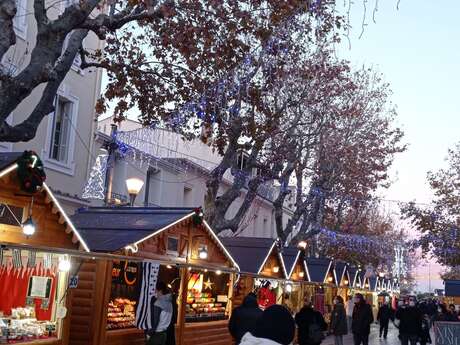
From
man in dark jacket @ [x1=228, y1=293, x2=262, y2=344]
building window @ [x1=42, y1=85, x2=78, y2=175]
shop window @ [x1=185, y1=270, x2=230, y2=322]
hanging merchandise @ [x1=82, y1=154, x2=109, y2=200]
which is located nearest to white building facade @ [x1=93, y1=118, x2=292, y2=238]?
hanging merchandise @ [x1=82, y1=154, x2=109, y2=200]

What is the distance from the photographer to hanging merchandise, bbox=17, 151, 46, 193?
10922mm

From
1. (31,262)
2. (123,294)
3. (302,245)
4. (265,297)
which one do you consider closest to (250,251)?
(265,297)

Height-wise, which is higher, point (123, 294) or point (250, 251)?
point (250, 251)

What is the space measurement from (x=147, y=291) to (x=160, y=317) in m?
0.59

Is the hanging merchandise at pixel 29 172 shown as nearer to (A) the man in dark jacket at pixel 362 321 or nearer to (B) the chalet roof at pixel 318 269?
(A) the man in dark jacket at pixel 362 321

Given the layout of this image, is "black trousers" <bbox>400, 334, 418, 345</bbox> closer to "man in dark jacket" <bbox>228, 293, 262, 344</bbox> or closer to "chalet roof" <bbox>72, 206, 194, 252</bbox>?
"chalet roof" <bbox>72, 206, 194, 252</bbox>

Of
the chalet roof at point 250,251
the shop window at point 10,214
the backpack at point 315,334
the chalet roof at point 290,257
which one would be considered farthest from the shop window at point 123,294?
the chalet roof at point 290,257

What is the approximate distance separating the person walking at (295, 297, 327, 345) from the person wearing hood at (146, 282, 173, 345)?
2.83m

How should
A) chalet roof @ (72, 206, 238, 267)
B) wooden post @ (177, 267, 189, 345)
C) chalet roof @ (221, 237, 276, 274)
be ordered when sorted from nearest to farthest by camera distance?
chalet roof @ (72, 206, 238, 267) < wooden post @ (177, 267, 189, 345) < chalet roof @ (221, 237, 276, 274)

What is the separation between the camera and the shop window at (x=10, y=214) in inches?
431

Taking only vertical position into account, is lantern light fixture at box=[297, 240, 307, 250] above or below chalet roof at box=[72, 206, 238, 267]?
above

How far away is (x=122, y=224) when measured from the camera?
15414 millimetres

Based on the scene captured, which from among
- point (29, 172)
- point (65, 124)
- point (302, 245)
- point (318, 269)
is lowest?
point (318, 269)

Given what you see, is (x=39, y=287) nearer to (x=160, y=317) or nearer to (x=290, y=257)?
(x=160, y=317)
